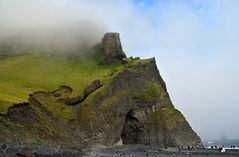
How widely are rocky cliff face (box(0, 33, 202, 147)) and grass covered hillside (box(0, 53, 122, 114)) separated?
3919 millimetres

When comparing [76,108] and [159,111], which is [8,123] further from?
[159,111]

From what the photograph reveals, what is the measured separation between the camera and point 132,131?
18362cm

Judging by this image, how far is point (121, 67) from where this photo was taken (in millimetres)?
190125

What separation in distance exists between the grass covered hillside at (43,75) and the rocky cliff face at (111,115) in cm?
392

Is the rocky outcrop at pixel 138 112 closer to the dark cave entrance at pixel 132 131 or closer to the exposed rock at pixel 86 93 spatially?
the dark cave entrance at pixel 132 131

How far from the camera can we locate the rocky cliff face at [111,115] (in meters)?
122

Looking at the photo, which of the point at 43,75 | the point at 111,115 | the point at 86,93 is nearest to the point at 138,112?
the point at 111,115

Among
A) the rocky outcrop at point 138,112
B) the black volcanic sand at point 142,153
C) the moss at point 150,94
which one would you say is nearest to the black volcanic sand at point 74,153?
the black volcanic sand at point 142,153

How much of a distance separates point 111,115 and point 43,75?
3384 cm

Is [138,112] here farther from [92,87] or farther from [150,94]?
[92,87]

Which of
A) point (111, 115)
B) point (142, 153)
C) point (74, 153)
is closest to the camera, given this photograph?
point (74, 153)

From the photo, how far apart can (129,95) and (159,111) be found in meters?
16.5

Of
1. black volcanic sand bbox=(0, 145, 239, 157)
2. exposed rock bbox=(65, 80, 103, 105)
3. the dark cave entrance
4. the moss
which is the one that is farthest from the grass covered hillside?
black volcanic sand bbox=(0, 145, 239, 157)

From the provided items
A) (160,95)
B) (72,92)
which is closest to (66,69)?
(72,92)
